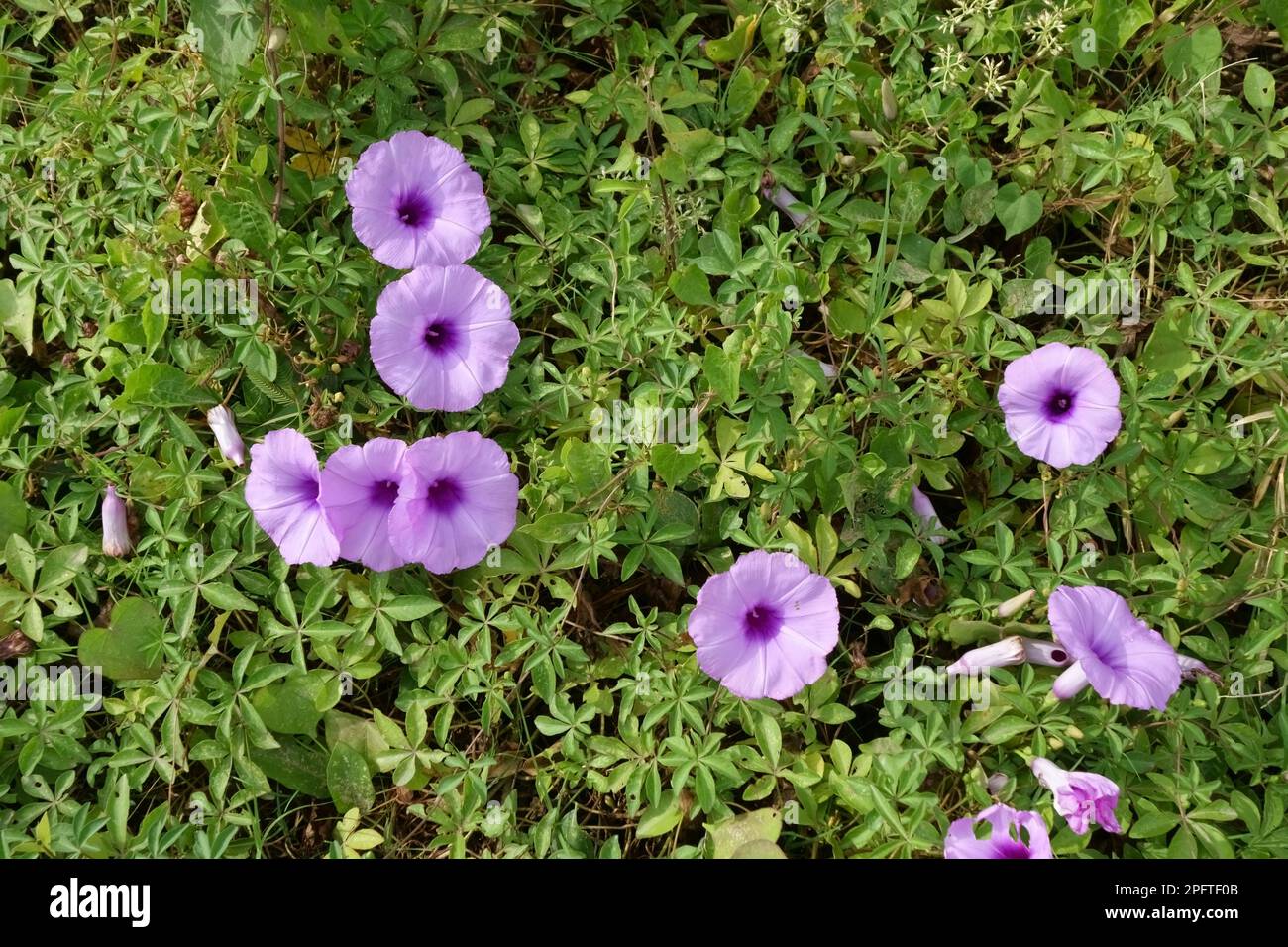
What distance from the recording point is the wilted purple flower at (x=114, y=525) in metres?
2.69

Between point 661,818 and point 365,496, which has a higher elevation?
point 365,496

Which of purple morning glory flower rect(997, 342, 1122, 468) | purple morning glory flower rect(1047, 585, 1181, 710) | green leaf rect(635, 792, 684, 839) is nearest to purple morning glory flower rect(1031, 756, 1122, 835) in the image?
purple morning glory flower rect(1047, 585, 1181, 710)

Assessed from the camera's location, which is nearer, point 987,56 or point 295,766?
point 295,766

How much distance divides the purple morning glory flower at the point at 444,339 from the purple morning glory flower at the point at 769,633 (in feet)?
2.66

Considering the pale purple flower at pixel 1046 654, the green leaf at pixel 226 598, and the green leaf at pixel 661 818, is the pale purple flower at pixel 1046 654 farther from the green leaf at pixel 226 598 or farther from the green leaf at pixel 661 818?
the green leaf at pixel 226 598

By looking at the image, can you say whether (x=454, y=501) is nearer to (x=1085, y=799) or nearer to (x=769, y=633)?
(x=769, y=633)

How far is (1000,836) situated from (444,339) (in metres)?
1.77

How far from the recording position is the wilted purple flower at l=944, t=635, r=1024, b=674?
Answer: 2.47 m

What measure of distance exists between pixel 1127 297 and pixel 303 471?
2.26m

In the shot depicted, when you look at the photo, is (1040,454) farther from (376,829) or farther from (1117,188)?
(376,829)

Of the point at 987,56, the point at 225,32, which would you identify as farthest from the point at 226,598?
the point at 987,56

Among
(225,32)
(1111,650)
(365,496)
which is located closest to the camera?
(1111,650)

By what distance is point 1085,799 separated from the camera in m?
2.30

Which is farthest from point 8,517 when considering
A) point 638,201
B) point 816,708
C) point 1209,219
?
point 1209,219
